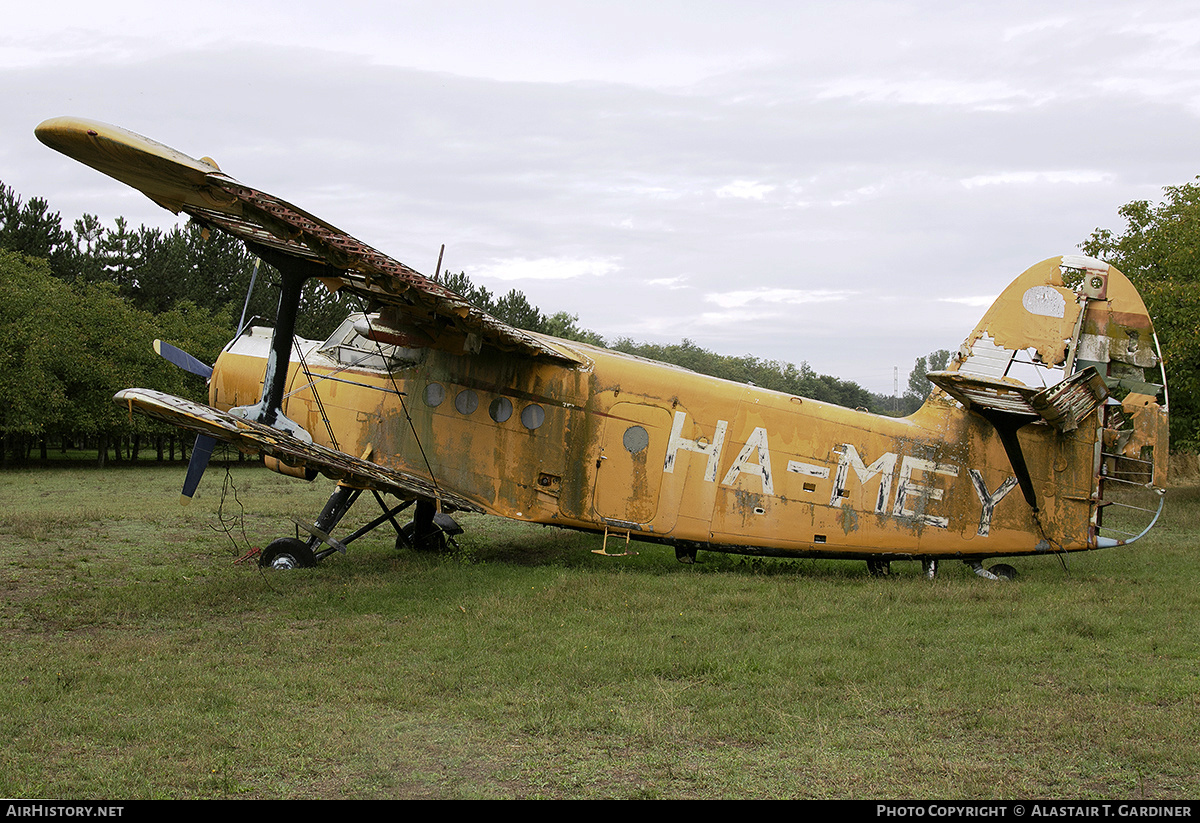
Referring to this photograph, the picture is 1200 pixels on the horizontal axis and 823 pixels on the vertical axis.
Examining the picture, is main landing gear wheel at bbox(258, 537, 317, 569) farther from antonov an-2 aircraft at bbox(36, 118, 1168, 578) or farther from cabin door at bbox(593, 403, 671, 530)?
cabin door at bbox(593, 403, 671, 530)

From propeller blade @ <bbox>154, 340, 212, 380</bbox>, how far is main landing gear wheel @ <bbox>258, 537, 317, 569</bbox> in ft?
9.61

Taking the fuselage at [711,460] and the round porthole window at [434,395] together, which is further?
the round porthole window at [434,395]

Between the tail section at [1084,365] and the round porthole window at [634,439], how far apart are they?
403 cm

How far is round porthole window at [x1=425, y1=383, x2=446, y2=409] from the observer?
12227 mm

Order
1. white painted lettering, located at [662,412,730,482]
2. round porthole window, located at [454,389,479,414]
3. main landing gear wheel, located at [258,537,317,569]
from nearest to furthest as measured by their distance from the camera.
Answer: white painted lettering, located at [662,412,730,482], main landing gear wheel, located at [258,537,317,569], round porthole window, located at [454,389,479,414]

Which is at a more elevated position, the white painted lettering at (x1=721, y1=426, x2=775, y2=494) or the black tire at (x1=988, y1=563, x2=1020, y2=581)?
the white painted lettering at (x1=721, y1=426, x2=775, y2=494)

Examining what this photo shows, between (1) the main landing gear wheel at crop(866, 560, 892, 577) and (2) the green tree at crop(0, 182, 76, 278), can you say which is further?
(2) the green tree at crop(0, 182, 76, 278)

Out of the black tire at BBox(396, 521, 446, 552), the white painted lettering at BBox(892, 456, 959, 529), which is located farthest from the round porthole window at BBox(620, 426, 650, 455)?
the black tire at BBox(396, 521, 446, 552)

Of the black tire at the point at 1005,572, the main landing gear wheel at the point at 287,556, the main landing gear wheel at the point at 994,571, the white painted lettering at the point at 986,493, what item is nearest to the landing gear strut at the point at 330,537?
the main landing gear wheel at the point at 287,556

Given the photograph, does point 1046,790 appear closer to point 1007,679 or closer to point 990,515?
point 1007,679

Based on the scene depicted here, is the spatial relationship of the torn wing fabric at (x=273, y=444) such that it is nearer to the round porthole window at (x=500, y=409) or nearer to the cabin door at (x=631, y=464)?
the round porthole window at (x=500, y=409)

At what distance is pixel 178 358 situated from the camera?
1266 cm

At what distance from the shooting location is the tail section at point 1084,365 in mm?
11141

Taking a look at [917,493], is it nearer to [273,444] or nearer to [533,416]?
[533,416]
